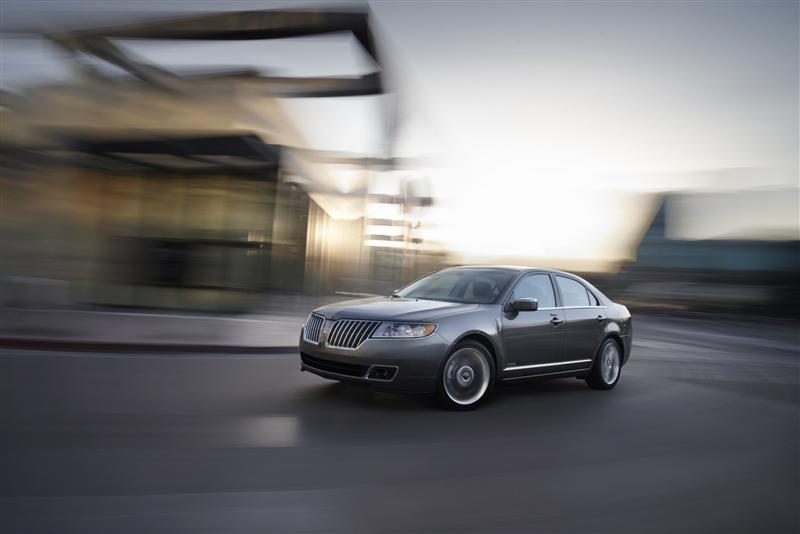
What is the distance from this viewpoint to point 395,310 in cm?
677

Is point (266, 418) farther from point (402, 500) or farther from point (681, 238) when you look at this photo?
point (681, 238)

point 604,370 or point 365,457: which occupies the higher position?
point 604,370

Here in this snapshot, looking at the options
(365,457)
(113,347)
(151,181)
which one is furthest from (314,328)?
(151,181)

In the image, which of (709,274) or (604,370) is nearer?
(604,370)

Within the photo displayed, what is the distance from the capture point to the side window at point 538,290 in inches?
302

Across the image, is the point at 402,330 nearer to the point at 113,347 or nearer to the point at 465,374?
the point at 465,374

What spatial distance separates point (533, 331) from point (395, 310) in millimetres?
1653

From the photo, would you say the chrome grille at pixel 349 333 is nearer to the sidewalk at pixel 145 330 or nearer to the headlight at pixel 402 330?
the headlight at pixel 402 330

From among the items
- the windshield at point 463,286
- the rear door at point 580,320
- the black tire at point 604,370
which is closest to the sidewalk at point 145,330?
the windshield at point 463,286

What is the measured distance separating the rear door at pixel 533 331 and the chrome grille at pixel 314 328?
188 cm

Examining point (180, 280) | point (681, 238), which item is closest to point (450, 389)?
point (180, 280)

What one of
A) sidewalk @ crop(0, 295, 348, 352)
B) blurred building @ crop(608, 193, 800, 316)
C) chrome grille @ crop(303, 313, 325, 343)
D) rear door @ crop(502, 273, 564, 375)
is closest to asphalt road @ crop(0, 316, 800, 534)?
rear door @ crop(502, 273, 564, 375)

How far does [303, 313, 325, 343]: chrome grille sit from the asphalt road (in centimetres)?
59

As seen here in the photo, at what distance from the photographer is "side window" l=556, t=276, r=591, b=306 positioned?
8227 millimetres
